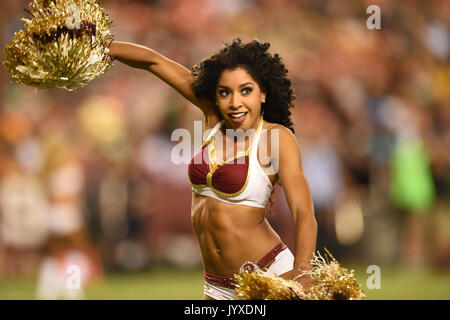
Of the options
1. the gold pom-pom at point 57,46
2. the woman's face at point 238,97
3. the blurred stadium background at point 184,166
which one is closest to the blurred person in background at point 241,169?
the woman's face at point 238,97

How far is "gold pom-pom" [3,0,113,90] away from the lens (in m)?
3.67

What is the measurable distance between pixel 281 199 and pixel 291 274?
6.06 metres

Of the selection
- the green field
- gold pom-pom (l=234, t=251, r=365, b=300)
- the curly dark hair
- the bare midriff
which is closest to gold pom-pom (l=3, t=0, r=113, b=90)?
the curly dark hair

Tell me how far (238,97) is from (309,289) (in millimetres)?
1081

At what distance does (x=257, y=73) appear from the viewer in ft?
13.3

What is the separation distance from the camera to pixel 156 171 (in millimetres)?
10438

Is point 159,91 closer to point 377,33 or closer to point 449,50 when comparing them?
point 377,33

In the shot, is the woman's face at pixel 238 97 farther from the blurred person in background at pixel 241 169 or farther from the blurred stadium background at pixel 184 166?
the blurred stadium background at pixel 184 166

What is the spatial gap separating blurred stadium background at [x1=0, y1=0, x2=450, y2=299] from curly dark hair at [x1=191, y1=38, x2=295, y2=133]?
499 centimetres

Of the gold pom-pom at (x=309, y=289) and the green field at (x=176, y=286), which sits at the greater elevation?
the green field at (x=176, y=286)

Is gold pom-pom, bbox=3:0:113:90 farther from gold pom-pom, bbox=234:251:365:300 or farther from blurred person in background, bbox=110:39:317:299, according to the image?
gold pom-pom, bbox=234:251:365:300

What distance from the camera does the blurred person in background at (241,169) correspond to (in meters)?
3.95

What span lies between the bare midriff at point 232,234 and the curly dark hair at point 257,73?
0.56 meters

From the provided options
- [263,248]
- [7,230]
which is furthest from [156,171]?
[263,248]
